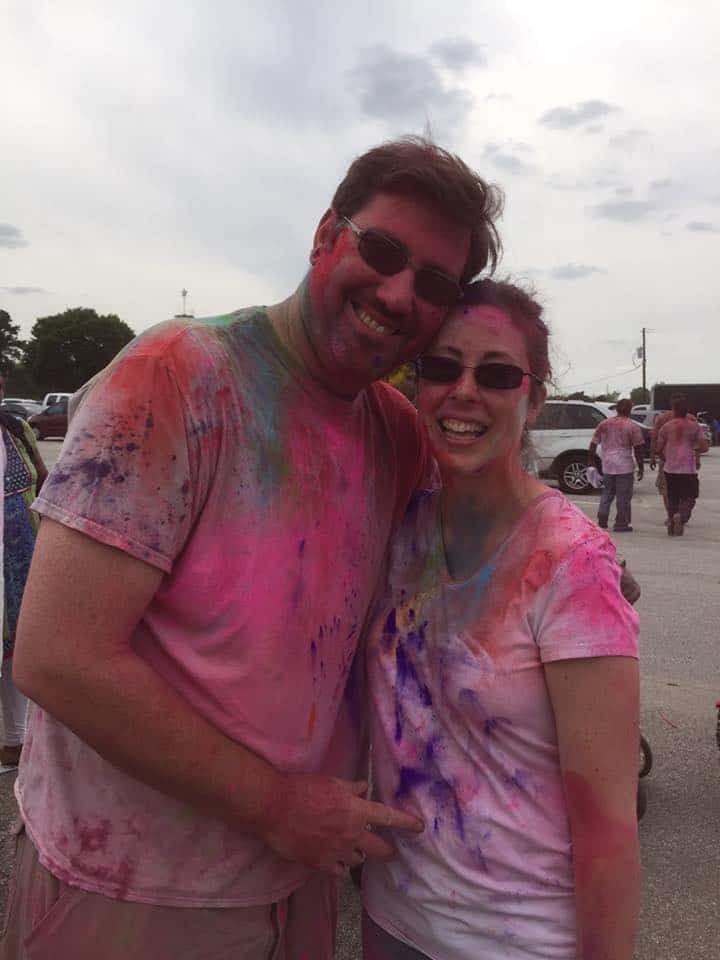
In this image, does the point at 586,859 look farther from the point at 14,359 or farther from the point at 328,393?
the point at 14,359

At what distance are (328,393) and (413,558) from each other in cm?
40

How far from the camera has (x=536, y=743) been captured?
1.44m

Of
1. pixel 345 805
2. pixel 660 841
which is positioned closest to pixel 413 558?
pixel 345 805

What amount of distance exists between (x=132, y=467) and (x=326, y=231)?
2.28ft

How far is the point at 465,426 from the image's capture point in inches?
65.0

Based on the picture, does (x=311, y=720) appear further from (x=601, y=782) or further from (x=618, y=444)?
(x=618, y=444)

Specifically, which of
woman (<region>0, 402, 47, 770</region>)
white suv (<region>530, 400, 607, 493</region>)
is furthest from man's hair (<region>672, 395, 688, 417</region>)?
woman (<region>0, 402, 47, 770</region>)

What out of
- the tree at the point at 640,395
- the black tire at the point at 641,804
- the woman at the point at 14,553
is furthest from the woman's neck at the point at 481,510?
the tree at the point at 640,395

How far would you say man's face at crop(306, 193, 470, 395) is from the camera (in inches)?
62.2

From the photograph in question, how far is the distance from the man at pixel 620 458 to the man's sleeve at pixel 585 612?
32.8 feet

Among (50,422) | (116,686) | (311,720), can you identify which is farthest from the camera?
(50,422)

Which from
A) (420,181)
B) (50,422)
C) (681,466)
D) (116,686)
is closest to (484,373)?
(420,181)

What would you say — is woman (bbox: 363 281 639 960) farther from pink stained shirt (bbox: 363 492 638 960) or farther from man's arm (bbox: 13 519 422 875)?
man's arm (bbox: 13 519 422 875)

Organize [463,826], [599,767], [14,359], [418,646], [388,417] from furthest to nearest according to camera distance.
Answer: [14,359] < [388,417] < [418,646] < [463,826] < [599,767]
